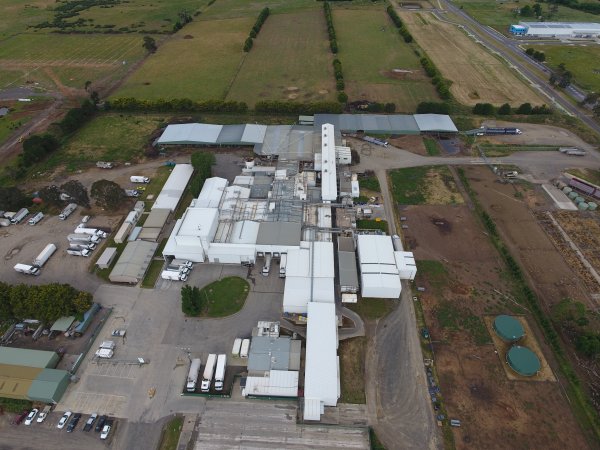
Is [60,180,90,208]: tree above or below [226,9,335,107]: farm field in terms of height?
below

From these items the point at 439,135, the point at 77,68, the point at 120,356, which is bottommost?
the point at 120,356

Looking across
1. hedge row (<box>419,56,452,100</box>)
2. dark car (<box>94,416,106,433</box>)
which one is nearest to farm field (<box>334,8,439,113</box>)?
hedge row (<box>419,56,452,100</box>)

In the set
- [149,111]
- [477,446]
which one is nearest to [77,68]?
[149,111]

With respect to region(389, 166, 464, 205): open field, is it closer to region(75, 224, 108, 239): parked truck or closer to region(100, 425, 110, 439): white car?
region(75, 224, 108, 239): parked truck

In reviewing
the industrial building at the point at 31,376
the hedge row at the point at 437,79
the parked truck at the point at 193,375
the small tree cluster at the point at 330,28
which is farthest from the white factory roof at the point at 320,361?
the small tree cluster at the point at 330,28

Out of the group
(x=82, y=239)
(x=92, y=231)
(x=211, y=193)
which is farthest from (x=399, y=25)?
(x=82, y=239)

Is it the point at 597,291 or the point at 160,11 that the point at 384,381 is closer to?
the point at 597,291

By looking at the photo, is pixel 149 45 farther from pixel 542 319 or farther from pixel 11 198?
pixel 542 319
